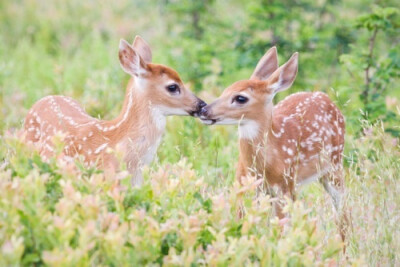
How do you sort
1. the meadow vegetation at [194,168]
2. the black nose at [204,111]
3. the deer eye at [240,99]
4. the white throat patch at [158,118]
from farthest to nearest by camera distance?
the deer eye at [240,99], the black nose at [204,111], the white throat patch at [158,118], the meadow vegetation at [194,168]

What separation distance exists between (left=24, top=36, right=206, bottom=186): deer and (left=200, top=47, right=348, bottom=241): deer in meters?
0.28

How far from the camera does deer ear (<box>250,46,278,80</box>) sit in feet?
19.7

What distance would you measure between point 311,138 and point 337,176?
1.26 ft

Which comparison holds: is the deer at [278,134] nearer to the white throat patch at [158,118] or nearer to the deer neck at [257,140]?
the deer neck at [257,140]

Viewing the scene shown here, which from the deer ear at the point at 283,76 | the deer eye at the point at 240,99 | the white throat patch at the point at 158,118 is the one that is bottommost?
the white throat patch at the point at 158,118

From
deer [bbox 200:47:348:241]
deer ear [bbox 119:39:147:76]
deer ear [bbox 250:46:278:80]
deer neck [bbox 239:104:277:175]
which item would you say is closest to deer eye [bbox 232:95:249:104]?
deer [bbox 200:47:348:241]

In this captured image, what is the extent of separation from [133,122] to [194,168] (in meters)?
0.75

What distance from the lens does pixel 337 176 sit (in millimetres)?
5859

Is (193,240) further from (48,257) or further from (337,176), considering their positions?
(337,176)

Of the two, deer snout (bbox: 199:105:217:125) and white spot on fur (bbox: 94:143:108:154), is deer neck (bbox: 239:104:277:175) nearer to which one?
deer snout (bbox: 199:105:217:125)

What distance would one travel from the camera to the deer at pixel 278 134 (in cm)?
534

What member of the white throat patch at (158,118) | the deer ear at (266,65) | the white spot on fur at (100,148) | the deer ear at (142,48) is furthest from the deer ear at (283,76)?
the white spot on fur at (100,148)

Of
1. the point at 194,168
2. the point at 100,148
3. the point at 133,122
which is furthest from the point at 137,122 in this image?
the point at 194,168

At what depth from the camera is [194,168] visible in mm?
5695
